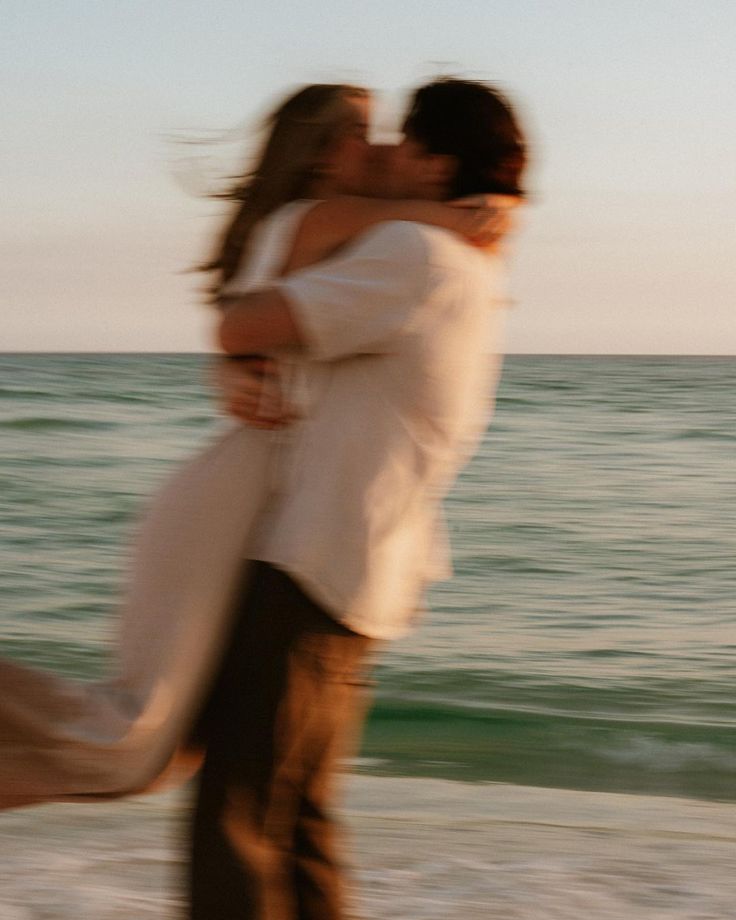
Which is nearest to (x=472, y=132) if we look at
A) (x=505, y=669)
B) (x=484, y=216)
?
(x=484, y=216)

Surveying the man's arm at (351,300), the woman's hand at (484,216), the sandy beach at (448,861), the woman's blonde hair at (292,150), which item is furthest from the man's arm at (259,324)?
the sandy beach at (448,861)

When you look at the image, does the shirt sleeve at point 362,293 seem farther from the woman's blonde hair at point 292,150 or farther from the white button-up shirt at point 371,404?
the woman's blonde hair at point 292,150

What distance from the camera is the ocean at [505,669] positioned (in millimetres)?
3146

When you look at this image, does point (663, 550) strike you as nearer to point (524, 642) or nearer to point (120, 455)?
point (524, 642)

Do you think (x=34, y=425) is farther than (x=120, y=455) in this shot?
Yes

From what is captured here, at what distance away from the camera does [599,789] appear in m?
5.39

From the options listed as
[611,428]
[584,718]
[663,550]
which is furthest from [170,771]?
[611,428]

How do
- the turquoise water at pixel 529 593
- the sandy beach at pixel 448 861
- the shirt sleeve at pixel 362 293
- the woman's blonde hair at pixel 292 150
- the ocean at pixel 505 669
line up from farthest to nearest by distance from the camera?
the turquoise water at pixel 529 593 < the ocean at pixel 505 669 < the sandy beach at pixel 448 861 < the woman's blonde hair at pixel 292 150 < the shirt sleeve at pixel 362 293

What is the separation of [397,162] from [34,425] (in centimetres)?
1885

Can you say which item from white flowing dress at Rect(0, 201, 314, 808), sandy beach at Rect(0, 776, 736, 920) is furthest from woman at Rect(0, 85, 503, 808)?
sandy beach at Rect(0, 776, 736, 920)

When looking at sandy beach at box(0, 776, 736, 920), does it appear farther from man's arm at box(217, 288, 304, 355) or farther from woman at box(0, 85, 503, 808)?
man's arm at box(217, 288, 304, 355)

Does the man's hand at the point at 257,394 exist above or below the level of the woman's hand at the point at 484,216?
below

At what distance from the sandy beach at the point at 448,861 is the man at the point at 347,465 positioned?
1012 mm

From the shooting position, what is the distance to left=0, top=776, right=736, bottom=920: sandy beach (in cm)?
287
